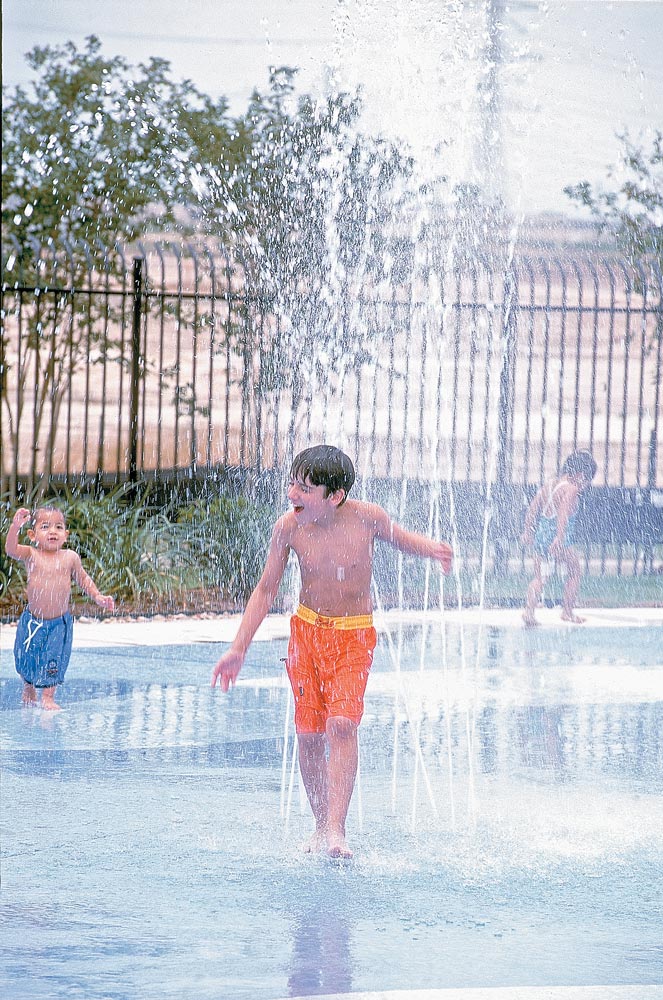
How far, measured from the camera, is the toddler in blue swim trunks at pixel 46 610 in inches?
248

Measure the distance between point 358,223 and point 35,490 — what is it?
515 cm

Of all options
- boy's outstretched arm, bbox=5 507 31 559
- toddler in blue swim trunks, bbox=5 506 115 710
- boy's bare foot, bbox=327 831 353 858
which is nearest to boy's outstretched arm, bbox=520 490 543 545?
toddler in blue swim trunks, bbox=5 506 115 710

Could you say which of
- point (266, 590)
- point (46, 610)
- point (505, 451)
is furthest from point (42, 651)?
point (505, 451)

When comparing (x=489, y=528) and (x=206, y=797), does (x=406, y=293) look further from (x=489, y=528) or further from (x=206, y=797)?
(x=206, y=797)

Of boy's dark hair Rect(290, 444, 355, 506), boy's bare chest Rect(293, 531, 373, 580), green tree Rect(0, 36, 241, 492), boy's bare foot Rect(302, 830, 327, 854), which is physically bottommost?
boy's bare foot Rect(302, 830, 327, 854)

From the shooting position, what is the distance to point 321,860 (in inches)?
157

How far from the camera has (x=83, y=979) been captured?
9.91 ft

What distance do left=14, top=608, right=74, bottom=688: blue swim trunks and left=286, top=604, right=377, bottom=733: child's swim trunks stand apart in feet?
7.86

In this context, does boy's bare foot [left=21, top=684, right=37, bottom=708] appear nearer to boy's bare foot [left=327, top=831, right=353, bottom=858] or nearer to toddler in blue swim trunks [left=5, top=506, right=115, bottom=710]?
toddler in blue swim trunks [left=5, top=506, right=115, bottom=710]

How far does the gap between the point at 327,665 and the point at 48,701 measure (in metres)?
2.62

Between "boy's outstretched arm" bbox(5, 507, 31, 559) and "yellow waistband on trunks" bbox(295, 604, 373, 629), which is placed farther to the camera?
"boy's outstretched arm" bbox(5, 507, 31, 559)

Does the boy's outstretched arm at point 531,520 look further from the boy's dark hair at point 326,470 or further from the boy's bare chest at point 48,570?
the boy's dark hair at point 326,470

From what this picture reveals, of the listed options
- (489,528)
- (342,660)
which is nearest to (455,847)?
(342,660)

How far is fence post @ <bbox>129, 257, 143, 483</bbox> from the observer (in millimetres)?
11508
